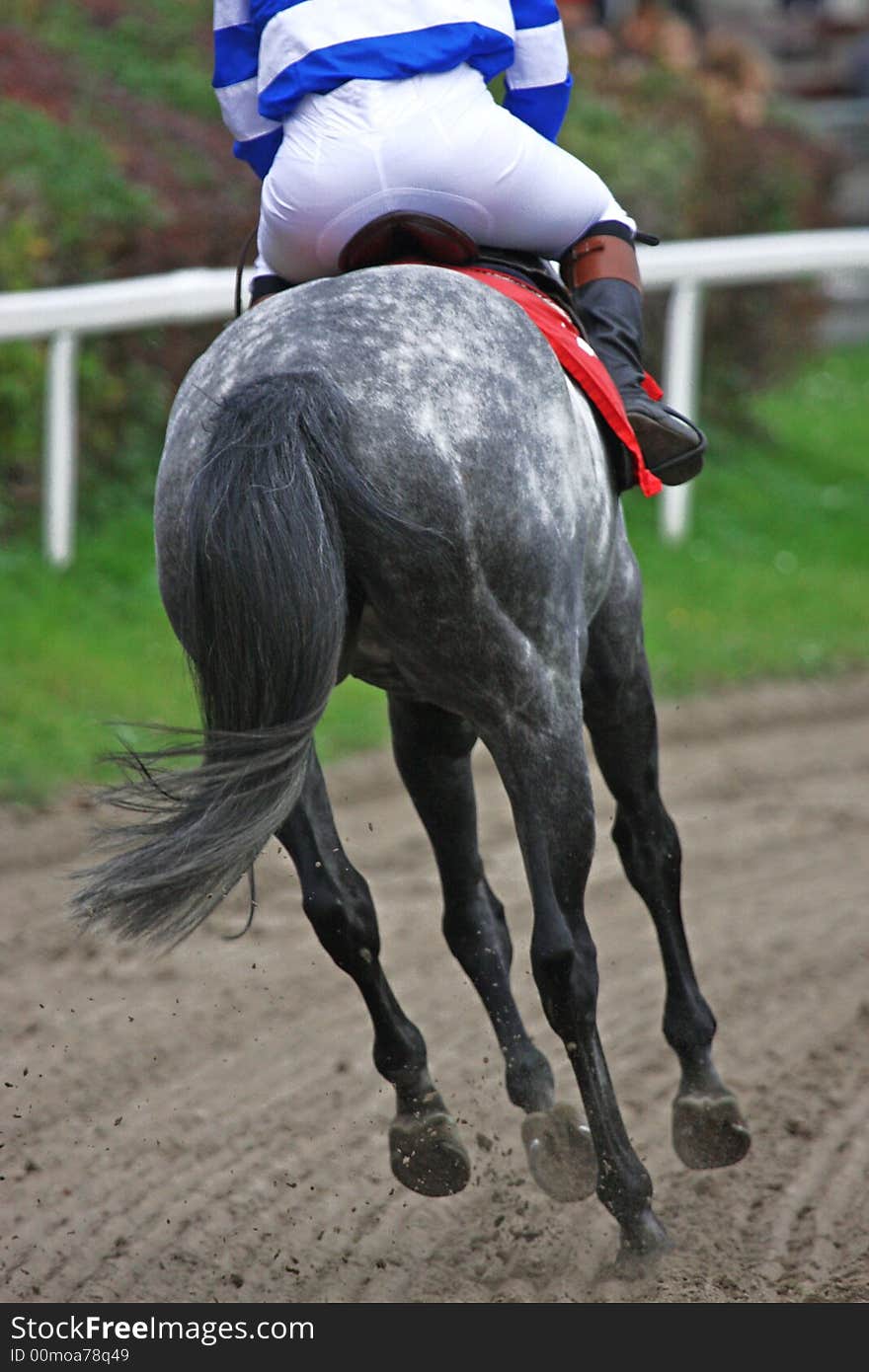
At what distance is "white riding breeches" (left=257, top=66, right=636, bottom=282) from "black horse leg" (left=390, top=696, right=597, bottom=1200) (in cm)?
105

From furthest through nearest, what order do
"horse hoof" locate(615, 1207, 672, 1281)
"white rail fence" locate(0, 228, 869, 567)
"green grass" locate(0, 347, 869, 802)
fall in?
"white rail fence" locate(0, 228, 869, 567)
"green grass" locate(0, 347, 869, 802)
"horse hoof" locate(615, 1207, 672, 1281)

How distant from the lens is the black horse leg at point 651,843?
12.8 feet

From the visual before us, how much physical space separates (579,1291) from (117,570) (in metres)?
4.96

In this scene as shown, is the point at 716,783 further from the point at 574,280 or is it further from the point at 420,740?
the point at 574,280

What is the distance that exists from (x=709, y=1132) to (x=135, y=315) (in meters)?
4.52

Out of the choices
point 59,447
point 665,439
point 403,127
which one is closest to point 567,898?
point 665,439

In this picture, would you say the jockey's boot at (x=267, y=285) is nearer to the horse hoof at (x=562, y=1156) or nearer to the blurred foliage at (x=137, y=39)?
the horse hoof at (x=562, y=1156)

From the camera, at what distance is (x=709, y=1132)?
3.99m

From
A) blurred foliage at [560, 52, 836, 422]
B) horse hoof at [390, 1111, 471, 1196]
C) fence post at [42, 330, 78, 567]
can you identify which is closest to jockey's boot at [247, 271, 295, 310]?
horse hoof at [390, 1111, 471, 1196]

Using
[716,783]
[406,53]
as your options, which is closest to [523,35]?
[406,53]

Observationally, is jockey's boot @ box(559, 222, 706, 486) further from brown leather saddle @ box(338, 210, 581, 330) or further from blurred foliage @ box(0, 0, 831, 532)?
blurred foliage @ box(0, 0, 831, 532)

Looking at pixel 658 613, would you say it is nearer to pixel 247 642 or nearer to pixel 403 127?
pixel 403 127

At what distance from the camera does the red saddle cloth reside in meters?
3.39

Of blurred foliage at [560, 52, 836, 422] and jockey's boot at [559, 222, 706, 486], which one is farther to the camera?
blurred foliage at [560, 52, 836, 422]
